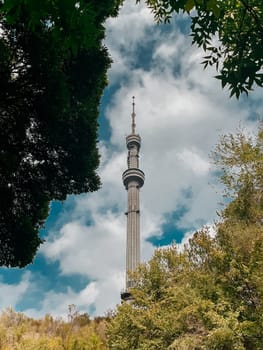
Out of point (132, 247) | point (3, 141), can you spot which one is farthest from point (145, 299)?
point (132, 247)

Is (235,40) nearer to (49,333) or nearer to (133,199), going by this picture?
(49,333)

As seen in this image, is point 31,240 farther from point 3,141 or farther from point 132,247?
point 132,247

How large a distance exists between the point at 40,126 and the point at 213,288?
41.2 feet

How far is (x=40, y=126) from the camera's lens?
416 inches

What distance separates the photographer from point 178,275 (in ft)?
83.5

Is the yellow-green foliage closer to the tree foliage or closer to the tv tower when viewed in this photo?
the tree foliage

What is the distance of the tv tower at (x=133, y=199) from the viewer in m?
71.5

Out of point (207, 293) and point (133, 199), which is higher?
point (133, 199)

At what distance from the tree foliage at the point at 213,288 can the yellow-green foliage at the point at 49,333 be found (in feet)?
12.5

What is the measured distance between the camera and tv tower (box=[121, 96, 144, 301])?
71500 millimetres

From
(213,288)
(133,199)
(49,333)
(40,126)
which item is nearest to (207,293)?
(213,288)

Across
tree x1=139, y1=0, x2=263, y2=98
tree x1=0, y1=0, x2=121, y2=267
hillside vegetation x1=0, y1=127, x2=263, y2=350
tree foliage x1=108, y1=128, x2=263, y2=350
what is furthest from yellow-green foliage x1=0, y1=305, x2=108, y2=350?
tree x1=139, y1=0, x2=263, y2=98

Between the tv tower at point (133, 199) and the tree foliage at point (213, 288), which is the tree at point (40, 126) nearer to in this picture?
the tree foliage at point (213, 288)

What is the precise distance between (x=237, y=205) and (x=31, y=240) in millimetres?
15276
